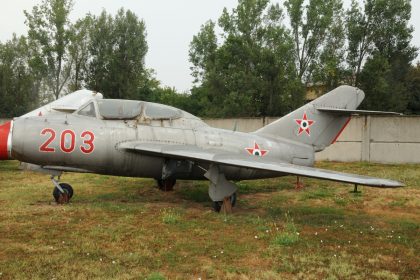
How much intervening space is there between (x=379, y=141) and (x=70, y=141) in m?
19.8

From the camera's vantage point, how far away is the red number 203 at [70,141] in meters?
8.72

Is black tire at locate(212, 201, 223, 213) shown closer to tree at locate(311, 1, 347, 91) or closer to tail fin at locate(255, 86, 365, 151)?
tail fin at locate(255, 86, 365, 151)

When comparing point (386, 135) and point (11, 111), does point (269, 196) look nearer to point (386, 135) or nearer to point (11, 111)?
point (386, 135)

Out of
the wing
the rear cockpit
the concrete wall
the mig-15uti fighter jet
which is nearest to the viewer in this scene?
the wing

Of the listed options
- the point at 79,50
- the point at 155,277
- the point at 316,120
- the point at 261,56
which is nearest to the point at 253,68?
the point at 261,56

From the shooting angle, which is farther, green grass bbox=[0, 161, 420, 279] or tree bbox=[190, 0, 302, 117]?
tree bbox=[190, 0, 302, 117]

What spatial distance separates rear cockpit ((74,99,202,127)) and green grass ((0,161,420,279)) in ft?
7.45

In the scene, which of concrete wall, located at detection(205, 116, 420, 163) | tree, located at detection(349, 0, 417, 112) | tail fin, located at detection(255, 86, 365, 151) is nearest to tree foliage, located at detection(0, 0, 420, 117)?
tree, located at detection(349, 0, 417, 112)

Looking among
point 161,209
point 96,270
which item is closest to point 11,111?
point 161,209

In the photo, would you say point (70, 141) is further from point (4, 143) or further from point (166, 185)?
point (166, 185)

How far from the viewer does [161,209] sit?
9.16 m

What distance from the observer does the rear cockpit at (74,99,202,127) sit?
9586mm

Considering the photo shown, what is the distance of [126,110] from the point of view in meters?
9.84

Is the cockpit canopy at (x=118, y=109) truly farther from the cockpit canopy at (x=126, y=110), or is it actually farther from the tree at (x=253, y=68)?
the tree at (x=253, y=68)
